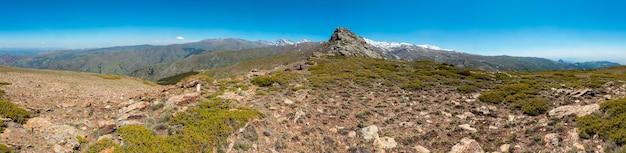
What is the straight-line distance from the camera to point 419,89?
966 inches

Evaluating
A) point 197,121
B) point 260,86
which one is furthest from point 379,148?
point 260,86

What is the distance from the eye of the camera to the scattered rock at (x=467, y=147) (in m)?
13.0

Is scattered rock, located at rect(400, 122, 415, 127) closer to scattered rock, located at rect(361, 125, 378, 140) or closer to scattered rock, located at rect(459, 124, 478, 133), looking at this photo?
scattered rock, located at rect(361, 125, 378, 140)

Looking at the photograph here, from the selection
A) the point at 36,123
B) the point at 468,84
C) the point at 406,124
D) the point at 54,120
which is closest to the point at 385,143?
the point at 406,124

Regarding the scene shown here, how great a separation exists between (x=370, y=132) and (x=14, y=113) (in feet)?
54.0

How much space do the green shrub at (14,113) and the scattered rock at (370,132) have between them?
15.5m

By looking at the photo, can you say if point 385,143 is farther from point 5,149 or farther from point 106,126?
point 5,149

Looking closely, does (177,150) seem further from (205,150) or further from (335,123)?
(335,123)

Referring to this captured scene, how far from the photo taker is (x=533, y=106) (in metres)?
16.8

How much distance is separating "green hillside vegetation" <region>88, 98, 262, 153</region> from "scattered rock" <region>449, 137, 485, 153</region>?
9993 mm

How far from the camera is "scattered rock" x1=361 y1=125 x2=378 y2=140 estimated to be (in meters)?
14.9

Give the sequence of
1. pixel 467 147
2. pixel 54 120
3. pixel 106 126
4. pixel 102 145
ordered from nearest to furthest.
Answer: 1. pixel 102 145
2. pixel 106 126
3. pixel 467 147
4. pixel 54 120

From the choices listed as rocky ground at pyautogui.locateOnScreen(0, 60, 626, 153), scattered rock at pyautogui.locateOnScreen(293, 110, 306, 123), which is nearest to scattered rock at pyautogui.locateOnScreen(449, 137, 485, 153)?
rocky ground at pyautogui.locateOnScreen(0, 60, 626, 153)

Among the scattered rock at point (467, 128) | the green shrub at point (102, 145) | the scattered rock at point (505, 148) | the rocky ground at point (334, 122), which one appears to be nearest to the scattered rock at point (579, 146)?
the rocky ground at point (334, 122)
